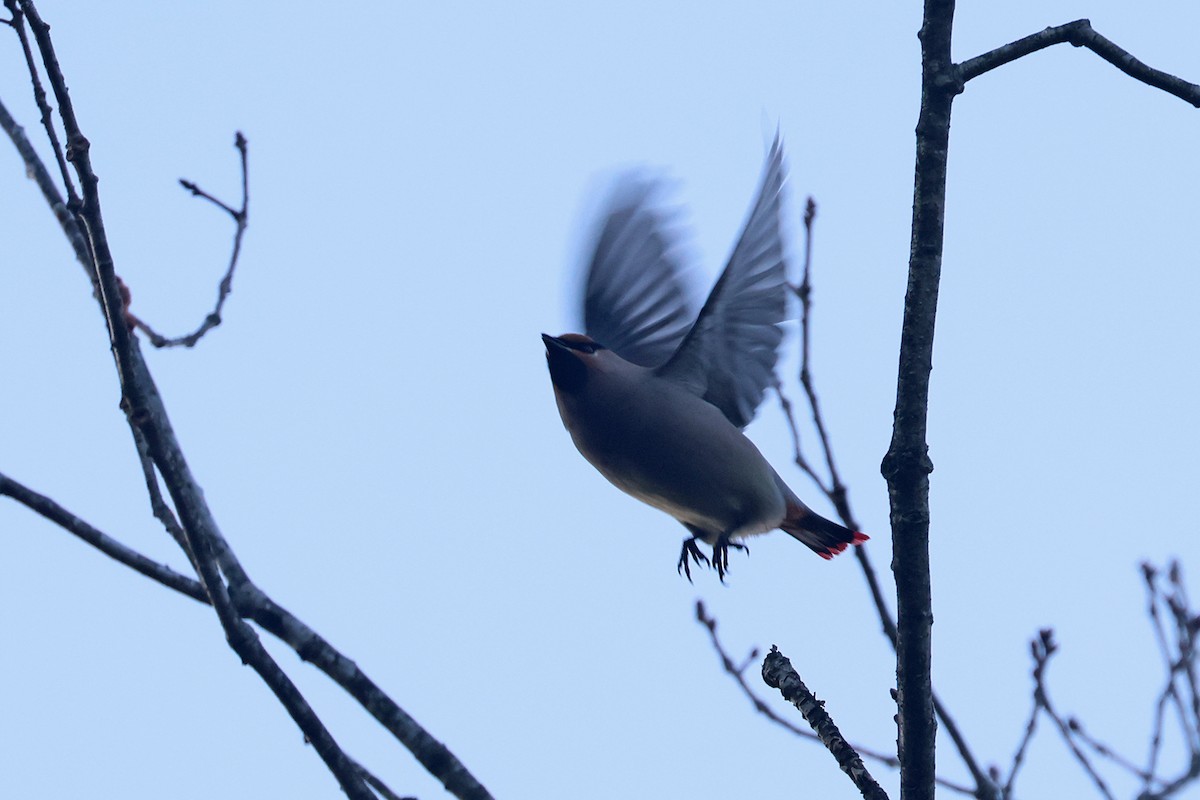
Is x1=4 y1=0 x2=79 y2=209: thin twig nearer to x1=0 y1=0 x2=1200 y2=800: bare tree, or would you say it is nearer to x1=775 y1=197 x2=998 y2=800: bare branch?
x1=0 y1=0 x2=1200 y2=800: bare tree

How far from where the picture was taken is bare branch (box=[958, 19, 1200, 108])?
8.00 ft

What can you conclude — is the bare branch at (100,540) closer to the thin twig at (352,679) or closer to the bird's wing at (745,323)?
the thin twig at (352,679)

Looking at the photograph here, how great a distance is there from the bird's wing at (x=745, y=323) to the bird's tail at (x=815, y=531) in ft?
1.44

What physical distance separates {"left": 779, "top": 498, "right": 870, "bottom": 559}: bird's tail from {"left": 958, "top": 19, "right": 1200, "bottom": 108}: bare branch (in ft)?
9.10

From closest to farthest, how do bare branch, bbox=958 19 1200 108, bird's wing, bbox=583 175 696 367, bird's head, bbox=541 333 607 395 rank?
bare branch, bbox=958 19 1200 108 → bird's head, bbox=541 333 607 395 → bird's wing, bbox=583 175 696 367

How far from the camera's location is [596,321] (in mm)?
5578

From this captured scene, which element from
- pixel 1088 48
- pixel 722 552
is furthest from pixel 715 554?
pixel 1088 48

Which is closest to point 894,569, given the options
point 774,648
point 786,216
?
point 774,648

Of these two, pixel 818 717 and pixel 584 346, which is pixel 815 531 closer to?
pixel 584 346

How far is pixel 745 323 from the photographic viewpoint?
4.70 m

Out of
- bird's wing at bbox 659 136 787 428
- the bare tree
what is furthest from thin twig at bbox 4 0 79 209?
bird's wing at bbox 659 136 787 428

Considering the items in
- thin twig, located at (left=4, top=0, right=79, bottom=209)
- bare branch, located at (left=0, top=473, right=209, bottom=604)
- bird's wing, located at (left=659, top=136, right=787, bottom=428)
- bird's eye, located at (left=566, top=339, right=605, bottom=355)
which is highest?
bird's eye, located at (left=566, top=339, right=605, bottom=355)

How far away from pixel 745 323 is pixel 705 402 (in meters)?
0.31

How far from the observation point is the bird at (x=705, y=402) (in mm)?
4562
